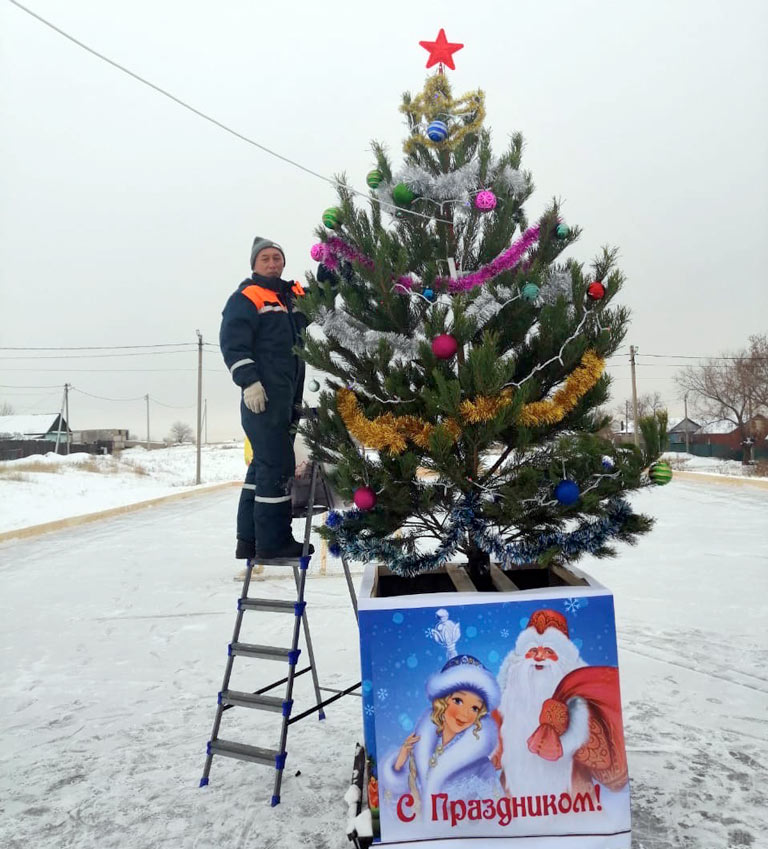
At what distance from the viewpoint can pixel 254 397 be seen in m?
2.75

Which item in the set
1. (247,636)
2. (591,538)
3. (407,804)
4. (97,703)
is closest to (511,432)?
(591,538)

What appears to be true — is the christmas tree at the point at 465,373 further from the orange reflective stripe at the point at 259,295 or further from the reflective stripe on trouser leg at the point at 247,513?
the reflective stripe on trouser leg at the point at 247,513

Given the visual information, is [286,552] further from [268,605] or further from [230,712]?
[230,712]

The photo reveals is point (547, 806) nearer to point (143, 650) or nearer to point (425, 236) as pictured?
point (425, 236)

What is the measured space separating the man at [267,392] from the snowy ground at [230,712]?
1.04 meters

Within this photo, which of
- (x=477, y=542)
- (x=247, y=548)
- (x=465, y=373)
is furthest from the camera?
(x=247, y=548)

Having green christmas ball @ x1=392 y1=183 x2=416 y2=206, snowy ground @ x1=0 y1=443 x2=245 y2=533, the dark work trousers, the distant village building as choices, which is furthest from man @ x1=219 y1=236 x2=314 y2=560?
the distant village building

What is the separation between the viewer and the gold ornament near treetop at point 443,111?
2750 mm

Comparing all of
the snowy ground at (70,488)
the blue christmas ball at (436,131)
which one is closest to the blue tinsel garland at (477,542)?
the blue christmas ball at (436,131)

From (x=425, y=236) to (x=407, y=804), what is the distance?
2.12 metres

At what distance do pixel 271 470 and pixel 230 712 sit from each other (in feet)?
5.44

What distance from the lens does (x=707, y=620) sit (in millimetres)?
5156

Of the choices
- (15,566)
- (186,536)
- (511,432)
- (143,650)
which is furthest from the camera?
(186,536)

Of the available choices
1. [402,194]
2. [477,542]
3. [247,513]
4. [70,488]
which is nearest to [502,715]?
[477,542]
